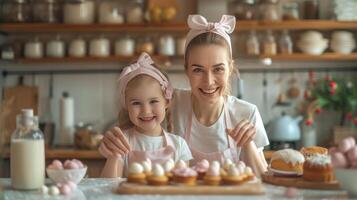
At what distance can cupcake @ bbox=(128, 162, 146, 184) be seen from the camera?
142 cm

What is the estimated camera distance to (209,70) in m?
1.90

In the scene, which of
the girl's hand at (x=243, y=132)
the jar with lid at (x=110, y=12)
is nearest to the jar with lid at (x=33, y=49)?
the jar with lid at (x=110, y=12)

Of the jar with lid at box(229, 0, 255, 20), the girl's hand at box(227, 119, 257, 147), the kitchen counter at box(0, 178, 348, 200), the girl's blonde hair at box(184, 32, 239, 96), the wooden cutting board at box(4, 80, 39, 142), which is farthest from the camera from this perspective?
the wooden cutting board at box(4, 80, 39, 142)

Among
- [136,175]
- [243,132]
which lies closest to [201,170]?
[136,175]

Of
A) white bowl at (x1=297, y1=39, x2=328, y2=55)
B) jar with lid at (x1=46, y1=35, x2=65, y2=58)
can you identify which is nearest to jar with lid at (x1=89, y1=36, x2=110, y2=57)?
jar with lid at (x1=46, y1=35, x2=65, y2=58)

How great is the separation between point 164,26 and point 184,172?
2.61m

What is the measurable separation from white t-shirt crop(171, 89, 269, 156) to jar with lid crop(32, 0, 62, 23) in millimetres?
2145

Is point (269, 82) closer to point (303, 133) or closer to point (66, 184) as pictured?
point (303, 133)

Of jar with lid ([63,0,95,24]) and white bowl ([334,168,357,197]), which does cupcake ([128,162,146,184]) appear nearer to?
white bowl ([334,168,357,197])

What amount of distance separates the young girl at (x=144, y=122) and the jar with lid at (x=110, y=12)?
2.15 m

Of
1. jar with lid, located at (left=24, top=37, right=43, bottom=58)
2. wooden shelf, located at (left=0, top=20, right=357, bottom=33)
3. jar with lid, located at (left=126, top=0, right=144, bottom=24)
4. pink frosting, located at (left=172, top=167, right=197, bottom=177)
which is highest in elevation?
jar with lid, located at (left=126, top=0, right=144, bottom=24)

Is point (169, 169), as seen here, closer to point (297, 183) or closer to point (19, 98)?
point (297, 183)

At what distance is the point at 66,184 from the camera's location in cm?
142

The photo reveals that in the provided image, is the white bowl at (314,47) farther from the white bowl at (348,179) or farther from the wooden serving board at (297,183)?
the white bowl at (348,179)
